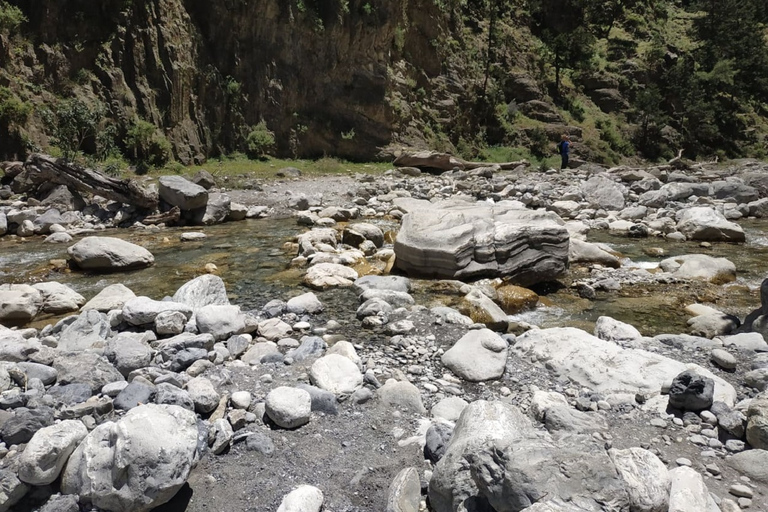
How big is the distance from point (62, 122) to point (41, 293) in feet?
38.0

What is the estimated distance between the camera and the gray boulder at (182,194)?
14246 mm

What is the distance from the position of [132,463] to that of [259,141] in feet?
76.3

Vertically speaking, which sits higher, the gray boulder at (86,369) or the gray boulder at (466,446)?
the gray boulder at (466,446)

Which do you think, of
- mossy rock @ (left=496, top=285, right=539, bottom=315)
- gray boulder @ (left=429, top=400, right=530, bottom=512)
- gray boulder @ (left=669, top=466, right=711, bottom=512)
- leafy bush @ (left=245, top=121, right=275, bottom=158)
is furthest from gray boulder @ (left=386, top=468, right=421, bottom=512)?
leafy bush @ (left=245, top=121, right=275, bottom=158)

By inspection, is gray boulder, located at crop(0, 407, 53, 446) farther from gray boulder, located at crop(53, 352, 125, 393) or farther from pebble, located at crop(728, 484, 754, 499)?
pebble, located at crop(728, 484, 754, 499)

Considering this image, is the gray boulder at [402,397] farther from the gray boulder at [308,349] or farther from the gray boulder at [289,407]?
the gray boulder at [308,349]

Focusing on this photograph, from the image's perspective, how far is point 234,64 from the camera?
25375mm

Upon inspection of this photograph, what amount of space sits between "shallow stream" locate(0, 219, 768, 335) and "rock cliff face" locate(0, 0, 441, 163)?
1002 centimetres

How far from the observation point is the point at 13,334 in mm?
5852

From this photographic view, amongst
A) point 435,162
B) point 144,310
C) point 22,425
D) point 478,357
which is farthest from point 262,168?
point 22,425

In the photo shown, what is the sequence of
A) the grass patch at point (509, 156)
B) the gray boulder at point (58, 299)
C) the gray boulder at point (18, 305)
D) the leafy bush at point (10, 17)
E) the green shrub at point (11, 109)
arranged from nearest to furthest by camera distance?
the gray boulder at point (18, 305), the gray boulder at point (58, 299), the green shrub at point (11, 109), the leafy bush at point (10, 17), the grass patch at point (509, 156)

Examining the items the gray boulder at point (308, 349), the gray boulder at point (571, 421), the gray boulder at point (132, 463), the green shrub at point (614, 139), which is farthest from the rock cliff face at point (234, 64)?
the gray boulder at point (571, 421)

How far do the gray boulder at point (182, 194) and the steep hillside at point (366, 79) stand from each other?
182 inches

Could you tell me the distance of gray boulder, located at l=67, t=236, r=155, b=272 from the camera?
9773 millimetres
